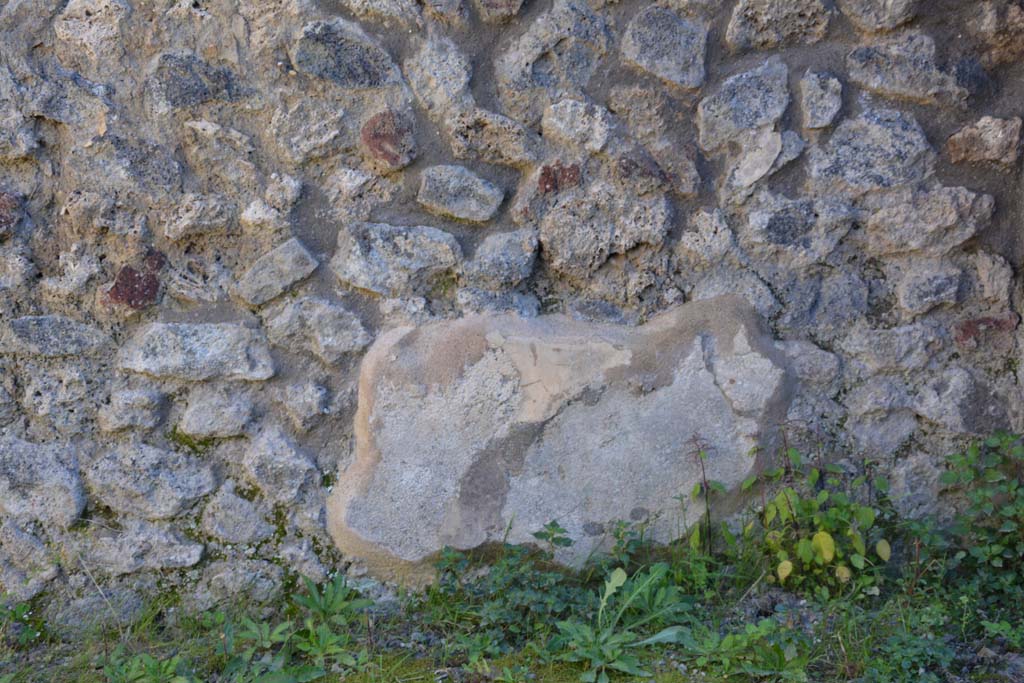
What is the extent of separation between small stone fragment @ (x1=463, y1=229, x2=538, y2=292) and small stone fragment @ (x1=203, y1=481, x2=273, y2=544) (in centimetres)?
80

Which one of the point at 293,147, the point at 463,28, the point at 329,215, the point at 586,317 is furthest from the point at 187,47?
the point at 586,317

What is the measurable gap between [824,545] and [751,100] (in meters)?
1.15

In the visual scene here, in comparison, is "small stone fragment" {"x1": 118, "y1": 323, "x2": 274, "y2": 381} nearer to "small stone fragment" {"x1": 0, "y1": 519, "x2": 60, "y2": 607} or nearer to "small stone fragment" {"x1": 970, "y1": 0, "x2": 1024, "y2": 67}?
"small stone fragment" {"x1": 0, "y1": 519, "x2": 60, "y2": 607}

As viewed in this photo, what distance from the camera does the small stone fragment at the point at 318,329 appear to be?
7.64 ft

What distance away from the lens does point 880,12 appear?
238 cm

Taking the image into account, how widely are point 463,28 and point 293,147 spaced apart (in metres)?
0.54

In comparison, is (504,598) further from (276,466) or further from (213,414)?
(213,414)

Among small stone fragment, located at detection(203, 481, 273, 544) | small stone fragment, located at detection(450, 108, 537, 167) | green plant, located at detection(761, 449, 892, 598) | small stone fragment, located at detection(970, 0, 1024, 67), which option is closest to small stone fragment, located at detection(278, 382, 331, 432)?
small stone fragment, located at detection(203, 481, 273, 544)

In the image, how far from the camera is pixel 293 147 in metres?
2.34

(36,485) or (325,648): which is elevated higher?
(36,485)

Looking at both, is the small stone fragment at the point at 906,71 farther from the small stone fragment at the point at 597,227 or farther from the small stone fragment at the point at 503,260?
the small stone fragment at the point at 503,260

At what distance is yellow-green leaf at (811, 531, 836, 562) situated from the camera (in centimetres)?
231

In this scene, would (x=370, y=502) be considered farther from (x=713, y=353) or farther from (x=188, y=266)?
(x=713, y=353)

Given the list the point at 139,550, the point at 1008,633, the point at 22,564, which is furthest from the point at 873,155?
the point at 22,564
